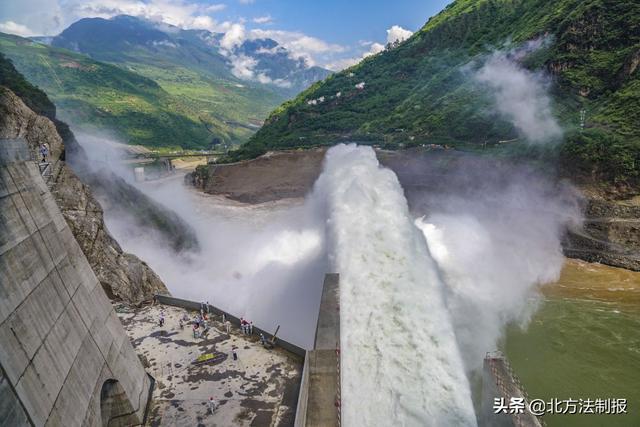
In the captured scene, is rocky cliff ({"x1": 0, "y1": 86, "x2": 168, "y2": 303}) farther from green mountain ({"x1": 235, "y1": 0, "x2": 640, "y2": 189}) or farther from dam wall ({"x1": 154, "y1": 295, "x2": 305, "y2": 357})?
green mountain ({"x1": 235, "y1": 0, "x2": 640, "y2": 189})

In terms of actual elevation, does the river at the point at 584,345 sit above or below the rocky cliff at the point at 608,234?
below

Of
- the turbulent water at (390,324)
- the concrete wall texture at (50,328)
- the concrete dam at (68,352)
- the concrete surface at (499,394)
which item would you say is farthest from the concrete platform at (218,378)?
the concrete surface at (499,394)

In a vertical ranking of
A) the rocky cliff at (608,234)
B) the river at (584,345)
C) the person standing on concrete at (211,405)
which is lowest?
the person standing on concrete at (211,405)

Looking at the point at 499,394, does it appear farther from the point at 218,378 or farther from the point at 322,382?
the point at 218,378

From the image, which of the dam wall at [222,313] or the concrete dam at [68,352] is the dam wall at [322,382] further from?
the dam wall at [222,313]

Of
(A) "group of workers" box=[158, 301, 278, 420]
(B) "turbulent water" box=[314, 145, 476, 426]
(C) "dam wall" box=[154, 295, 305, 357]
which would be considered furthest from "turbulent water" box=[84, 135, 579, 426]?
(A) "group of workers" box=[158, 301, 278, 420]

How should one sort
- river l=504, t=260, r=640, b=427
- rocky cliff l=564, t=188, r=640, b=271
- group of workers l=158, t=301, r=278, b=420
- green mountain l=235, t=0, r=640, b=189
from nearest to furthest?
group of workers l=158, t=301, r=278, b=420 < river l=504, t=260, r=640, b=427 < rocky cliff l=564, t=188, r=640, b=271 < green mountain l=235, t=0, r=640, b=189
